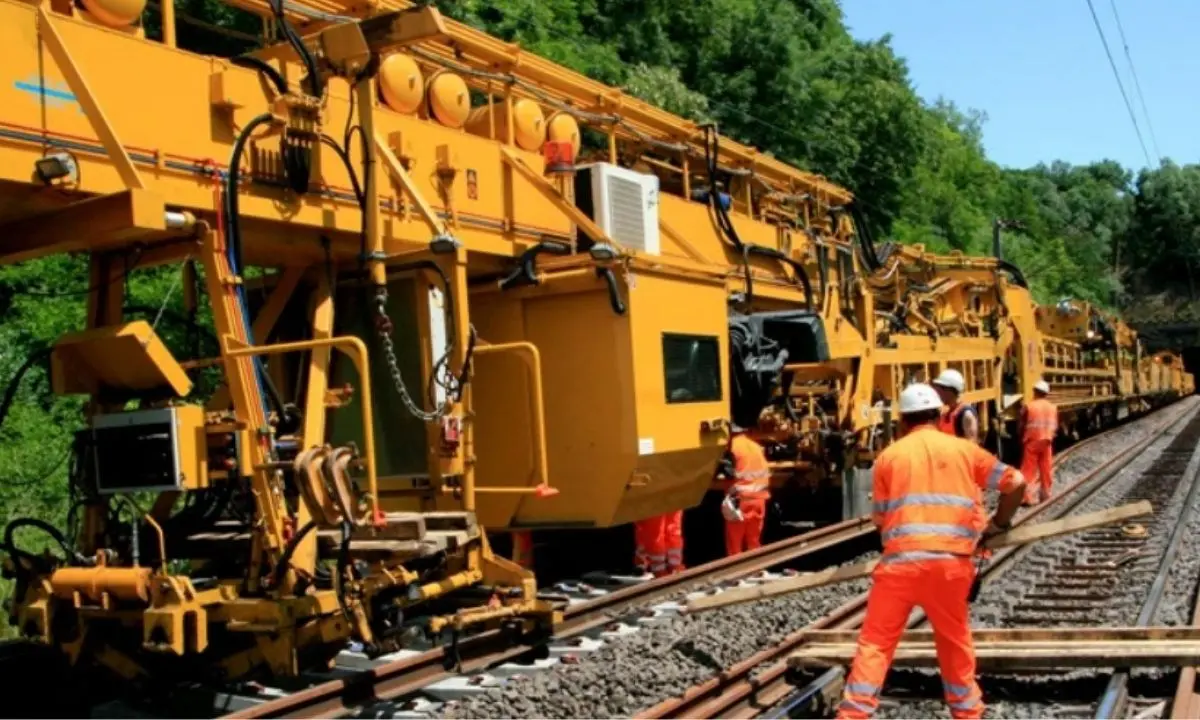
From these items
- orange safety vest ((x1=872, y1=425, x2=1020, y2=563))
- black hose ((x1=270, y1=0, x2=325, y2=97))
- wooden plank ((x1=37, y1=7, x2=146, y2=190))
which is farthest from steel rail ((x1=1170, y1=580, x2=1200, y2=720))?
black hose ((x1=270, y1=0, x2=325, y2=97))

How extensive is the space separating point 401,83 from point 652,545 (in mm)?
4304

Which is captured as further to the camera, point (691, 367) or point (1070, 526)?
point (691, 367)

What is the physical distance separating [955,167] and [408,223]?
181ft

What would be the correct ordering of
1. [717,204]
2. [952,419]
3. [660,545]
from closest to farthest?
[660,545] < [717,204] < [952,419]

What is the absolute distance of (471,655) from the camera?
666cm

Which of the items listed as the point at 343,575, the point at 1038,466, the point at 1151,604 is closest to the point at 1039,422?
the point at 1038,466

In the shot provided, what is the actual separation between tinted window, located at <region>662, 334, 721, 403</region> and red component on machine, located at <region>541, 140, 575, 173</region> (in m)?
1.60

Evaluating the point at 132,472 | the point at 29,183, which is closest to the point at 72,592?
the point at 132,472

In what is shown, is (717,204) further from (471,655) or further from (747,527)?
(471,655)

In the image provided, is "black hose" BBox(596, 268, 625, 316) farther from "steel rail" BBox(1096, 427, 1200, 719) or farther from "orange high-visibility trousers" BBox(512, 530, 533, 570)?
"steel rail" BBox(1096, 427, 1200, 719)

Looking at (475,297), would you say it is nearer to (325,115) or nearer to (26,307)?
(325,115)

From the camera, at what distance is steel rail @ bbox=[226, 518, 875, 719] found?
18.3ft

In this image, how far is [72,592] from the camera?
5637mm

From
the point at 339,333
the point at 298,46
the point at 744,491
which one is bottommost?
the point at 744,491
